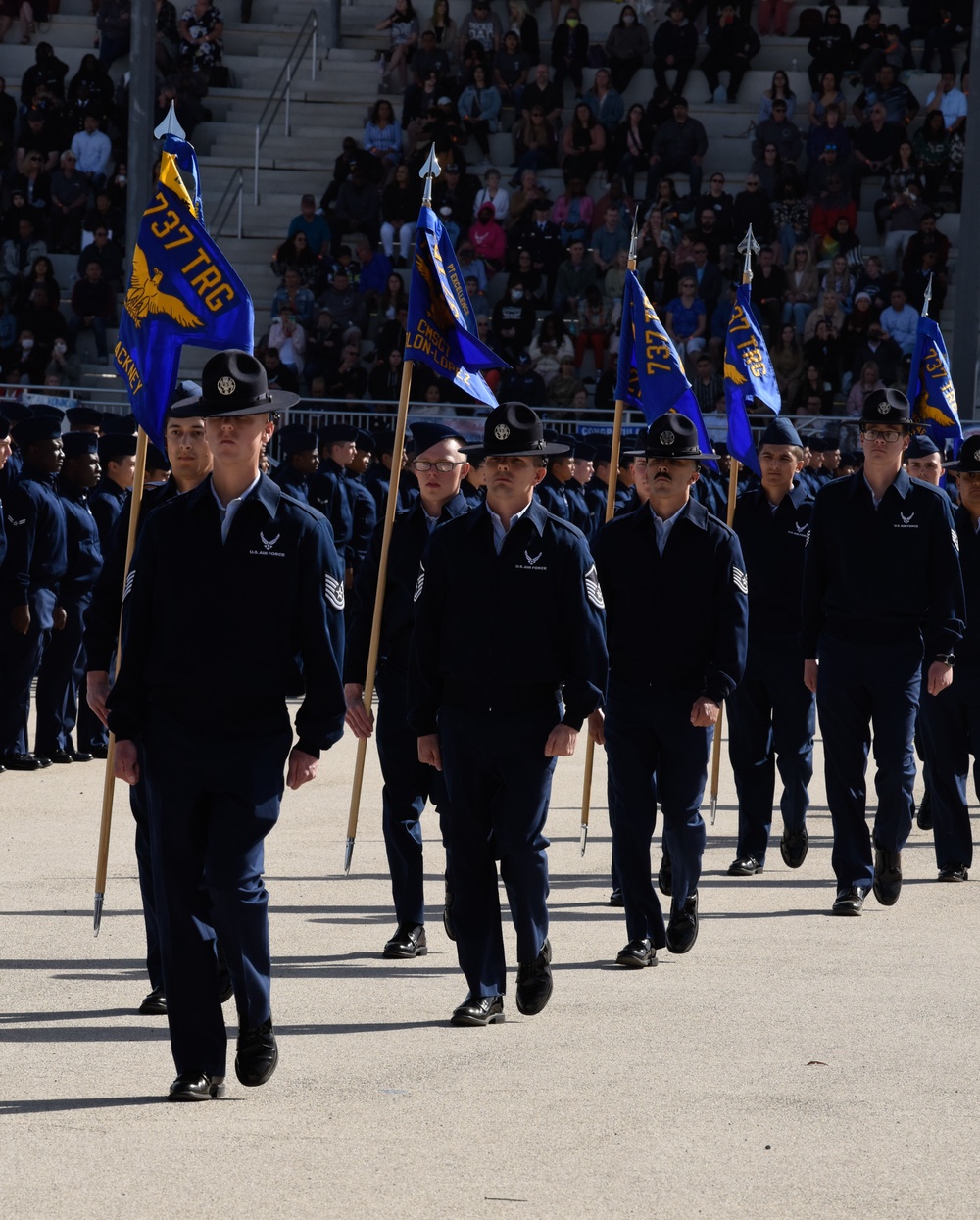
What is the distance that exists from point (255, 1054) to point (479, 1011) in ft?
3.90

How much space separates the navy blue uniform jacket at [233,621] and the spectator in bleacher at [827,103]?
21.7m

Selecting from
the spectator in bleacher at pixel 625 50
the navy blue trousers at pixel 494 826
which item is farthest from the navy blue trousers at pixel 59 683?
the spectator in bleacher at pixel 625 50

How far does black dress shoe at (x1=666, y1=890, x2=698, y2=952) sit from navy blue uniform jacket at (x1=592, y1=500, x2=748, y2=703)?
0.84 m

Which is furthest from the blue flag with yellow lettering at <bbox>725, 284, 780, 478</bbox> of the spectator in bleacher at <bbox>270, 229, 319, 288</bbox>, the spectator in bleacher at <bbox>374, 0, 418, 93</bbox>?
the spectator in bleacher at <bbox>374, 0, 418, 93</bbox>

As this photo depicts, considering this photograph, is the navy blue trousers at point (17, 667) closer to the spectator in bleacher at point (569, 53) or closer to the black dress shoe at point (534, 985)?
the black dress shoe at point (534, 985)

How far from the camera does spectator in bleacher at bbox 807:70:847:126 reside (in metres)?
26.2

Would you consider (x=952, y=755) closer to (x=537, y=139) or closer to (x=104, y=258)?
(x=104, y=258)

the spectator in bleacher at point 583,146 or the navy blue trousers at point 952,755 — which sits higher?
→ the spectator in bleacher at point 583,146

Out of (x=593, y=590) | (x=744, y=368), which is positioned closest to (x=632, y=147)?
(x=744, y=368)

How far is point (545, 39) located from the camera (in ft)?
95.9

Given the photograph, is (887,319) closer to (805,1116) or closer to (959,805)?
(959,805)

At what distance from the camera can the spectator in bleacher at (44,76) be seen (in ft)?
90.7

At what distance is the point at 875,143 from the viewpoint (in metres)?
26.0

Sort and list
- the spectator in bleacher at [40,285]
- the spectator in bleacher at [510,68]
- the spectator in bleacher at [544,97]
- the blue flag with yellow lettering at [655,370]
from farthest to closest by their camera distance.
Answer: the spectator in bleacher at [510,68] < the spectator in bleacher at [544,97] < the spectator in bleacher at [40,285] < the blue flag with yellow lettering at [655,370]
